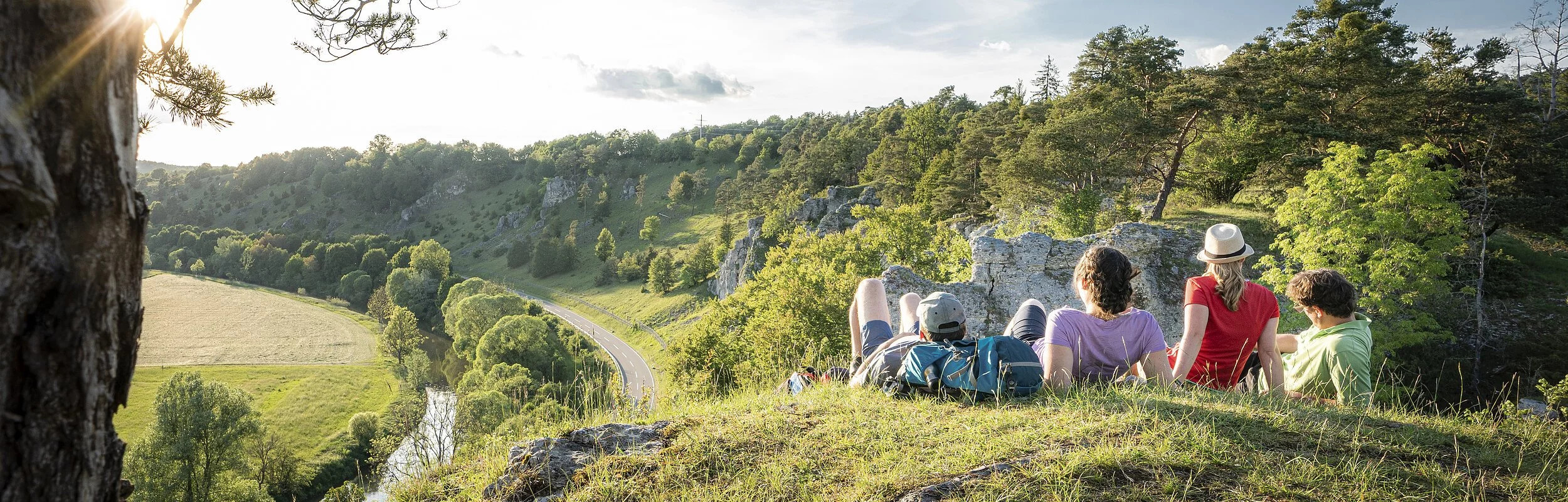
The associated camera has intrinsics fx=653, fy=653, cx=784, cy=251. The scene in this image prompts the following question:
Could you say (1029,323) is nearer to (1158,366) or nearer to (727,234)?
(1158,366)

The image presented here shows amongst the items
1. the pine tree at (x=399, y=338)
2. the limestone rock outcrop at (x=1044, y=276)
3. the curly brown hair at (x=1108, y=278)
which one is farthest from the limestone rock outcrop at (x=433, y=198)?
the curly brown hair at (x=1108, y=278)

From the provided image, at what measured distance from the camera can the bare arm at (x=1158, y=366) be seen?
15.8ft

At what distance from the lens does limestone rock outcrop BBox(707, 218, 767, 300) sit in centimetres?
5416

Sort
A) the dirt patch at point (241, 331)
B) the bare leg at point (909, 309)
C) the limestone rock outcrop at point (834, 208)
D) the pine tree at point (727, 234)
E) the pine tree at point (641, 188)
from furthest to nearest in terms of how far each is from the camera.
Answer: the pine tree at point (641, 188), the pine tree at point (727, 234), the dirt patch at point (241, 331), the limestone rock outcrop at point (834, 208), the bare leg at point (909, 309)

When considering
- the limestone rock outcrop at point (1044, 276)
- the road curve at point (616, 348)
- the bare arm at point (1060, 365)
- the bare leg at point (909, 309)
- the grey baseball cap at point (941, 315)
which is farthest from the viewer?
the road curve at point (616, 348)

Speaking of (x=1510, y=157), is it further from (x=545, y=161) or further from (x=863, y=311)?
(x=545, y=161)

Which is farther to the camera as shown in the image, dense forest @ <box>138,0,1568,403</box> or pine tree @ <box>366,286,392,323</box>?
pine tree @ <box>366,286,392,323</box>

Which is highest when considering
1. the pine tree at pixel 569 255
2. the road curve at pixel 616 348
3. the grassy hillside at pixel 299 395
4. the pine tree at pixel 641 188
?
the pine tree at pixel 641 188

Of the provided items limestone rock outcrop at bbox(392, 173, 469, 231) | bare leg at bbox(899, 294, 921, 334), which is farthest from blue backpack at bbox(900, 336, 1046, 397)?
limestone rock outcrop at bbox(392, 173, 469, 231)

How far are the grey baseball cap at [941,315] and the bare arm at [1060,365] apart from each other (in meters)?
0.65

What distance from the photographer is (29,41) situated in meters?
1.57

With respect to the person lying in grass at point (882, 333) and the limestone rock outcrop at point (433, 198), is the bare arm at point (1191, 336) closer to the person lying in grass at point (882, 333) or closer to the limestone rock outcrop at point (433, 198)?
the person lying in grass at point (882, 333)

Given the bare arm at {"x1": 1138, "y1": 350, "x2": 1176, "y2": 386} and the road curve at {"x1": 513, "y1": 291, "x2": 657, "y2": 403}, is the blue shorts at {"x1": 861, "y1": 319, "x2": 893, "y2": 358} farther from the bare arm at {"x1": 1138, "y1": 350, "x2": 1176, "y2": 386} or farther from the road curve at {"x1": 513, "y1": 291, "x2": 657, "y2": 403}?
the road curve at {"x1": 513, "y1": 291, "x2": 657, "y2": 403}

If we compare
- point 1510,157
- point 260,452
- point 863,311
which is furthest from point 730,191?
point 863,311
